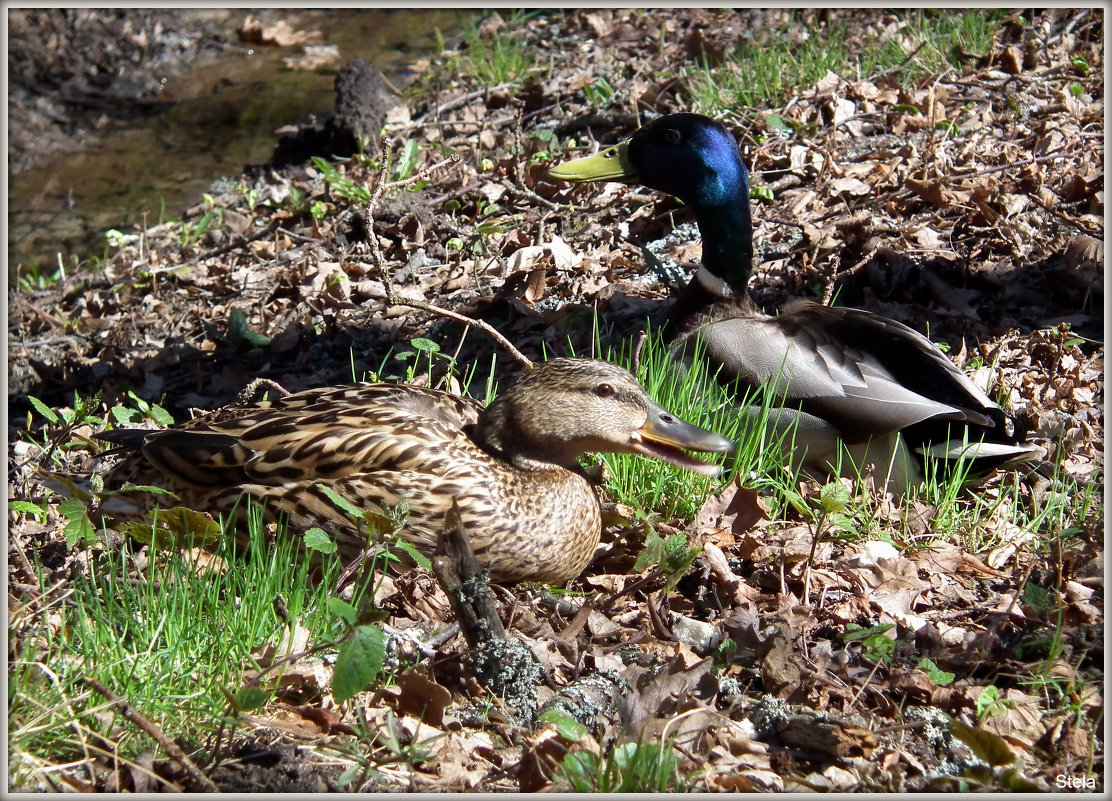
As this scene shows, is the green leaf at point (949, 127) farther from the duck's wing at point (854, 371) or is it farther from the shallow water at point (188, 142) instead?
the shallow water at point (188, 142)

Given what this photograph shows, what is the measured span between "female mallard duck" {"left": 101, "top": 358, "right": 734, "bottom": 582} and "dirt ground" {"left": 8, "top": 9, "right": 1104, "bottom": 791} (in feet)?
0.80

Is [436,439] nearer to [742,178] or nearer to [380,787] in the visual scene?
[380,787]

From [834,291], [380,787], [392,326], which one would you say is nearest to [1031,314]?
[834,291]

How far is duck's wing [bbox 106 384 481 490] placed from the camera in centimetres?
336

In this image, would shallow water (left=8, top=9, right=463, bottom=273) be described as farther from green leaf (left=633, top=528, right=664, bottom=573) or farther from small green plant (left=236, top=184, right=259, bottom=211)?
green leaf (left=633, top=528, right=664, bottom=573)

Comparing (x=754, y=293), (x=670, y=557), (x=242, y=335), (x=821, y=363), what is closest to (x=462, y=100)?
(x=242, y=335)

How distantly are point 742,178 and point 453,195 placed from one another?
90.9 inches

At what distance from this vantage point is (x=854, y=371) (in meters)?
4.00

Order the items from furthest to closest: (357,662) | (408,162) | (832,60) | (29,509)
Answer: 1. (832,60)
2. (408,162)
3. (29,509)
4. (357,662)

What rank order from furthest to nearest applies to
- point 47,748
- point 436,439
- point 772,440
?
point 772,440
point 436,439
point 47,748

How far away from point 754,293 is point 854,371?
1.43 m

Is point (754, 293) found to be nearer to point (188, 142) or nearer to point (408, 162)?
point (408, 162)

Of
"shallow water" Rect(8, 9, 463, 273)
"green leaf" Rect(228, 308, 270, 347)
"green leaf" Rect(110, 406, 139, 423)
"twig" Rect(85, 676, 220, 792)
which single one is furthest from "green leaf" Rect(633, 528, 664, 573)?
"shallow water" Rect(8, 9, 463, 273)

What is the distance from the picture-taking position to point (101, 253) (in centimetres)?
745
